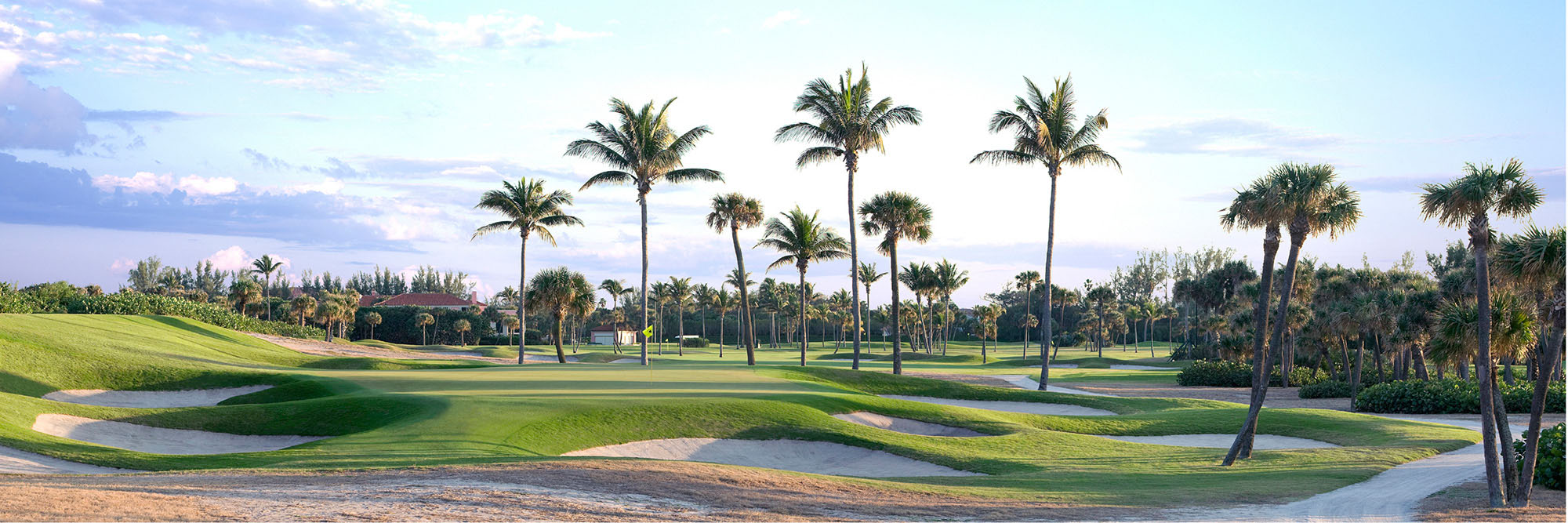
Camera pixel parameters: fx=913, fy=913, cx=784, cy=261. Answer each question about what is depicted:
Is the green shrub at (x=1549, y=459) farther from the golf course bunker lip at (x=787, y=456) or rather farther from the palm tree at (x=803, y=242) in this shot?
the palm tree at (x=803, y=242)

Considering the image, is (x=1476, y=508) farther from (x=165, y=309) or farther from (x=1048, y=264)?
(x=165, y=309)

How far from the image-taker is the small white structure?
143625mm

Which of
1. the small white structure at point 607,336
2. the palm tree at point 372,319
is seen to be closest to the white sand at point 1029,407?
the palm tree at point 372,319

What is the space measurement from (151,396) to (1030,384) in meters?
41.4

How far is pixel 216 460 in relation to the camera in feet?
53.8

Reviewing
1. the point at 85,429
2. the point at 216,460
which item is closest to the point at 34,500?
the point at 216,460

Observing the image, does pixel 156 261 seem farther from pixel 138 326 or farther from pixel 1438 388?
pixel 1438 388

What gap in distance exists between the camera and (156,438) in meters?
21.6

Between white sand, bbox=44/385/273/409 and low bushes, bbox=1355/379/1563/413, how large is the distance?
4172 cm

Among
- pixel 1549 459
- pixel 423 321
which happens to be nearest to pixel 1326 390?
pixel 1549 459

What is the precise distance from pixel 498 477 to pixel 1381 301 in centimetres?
3964

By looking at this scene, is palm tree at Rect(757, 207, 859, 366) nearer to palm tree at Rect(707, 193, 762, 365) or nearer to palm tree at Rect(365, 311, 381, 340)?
palm tree at Rect(707, 193, 762, 365)

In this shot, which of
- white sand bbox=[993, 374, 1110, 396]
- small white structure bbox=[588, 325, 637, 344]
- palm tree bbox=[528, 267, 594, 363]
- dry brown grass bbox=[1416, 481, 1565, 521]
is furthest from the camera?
small white structure bbox=[588, 325, 637, 344]

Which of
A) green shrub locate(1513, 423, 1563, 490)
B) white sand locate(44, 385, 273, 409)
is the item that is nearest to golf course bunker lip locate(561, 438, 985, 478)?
green shrub locate(1513, 423, 1563, 490)
